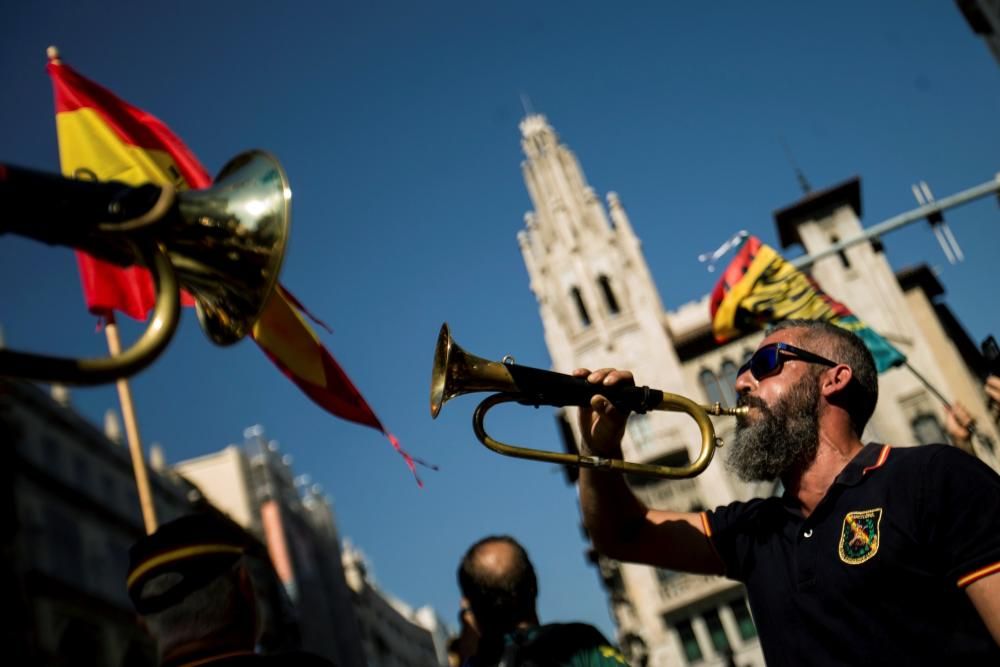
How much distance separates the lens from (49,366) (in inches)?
66.6

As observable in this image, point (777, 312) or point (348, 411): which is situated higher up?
point (777, 312)

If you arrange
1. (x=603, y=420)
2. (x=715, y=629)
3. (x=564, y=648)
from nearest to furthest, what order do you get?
(x=603, y=420)
(x=564, y=648)
(x=715, y=629)

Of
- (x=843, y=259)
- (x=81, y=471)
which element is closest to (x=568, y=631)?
(x=81, y=471)

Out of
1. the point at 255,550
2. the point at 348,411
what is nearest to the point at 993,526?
the point at 255,550

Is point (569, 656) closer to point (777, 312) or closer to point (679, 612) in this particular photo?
point (777, 312)

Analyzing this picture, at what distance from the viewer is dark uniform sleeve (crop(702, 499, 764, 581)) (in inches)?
125

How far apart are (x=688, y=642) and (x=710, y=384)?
10253 millimetres

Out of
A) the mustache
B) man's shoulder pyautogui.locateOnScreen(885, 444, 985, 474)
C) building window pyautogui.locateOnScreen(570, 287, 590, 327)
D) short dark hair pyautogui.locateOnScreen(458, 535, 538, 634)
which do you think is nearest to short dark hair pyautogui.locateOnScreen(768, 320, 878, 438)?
the mustache

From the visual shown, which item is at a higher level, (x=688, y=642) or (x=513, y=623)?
(x=513, y=623)

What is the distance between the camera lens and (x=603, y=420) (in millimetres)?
3176

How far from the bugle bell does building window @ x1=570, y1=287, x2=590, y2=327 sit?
37.2 m

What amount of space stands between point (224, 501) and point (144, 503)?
4106cm

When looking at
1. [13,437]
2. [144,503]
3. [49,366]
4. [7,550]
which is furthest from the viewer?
[13,437]

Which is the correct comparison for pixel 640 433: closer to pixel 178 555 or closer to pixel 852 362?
pixel 852 362
